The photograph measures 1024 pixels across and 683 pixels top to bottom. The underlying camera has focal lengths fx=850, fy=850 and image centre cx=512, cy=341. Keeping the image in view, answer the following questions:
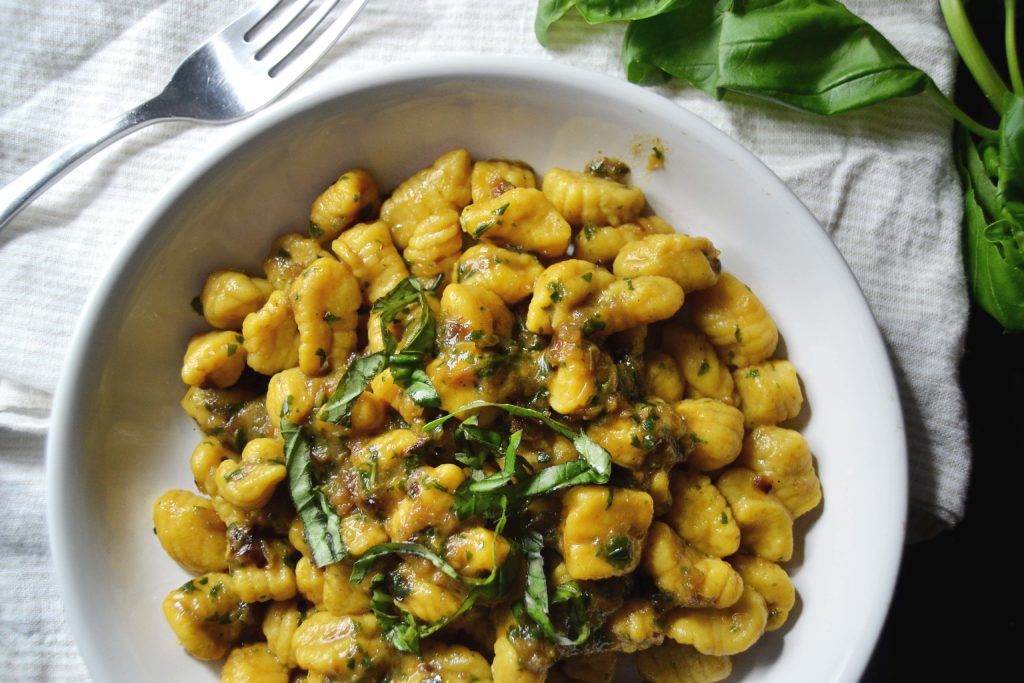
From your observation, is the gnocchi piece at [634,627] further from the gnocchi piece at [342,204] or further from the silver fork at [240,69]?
the silver fork at [240,69]

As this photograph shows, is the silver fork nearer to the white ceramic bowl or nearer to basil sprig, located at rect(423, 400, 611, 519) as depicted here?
the white ceramic bowl

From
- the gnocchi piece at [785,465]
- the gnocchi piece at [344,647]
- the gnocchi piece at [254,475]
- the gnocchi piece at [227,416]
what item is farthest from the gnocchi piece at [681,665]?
the gnocchi piece at [227,416]

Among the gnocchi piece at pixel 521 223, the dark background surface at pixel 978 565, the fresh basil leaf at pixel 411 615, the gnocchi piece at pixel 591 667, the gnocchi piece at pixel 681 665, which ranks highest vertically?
the gnocchi piece at pixel 521 223

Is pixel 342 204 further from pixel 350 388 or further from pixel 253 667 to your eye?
pixel 253 667

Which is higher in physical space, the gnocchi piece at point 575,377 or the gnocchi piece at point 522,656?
the gnocchi piece at point 575,377


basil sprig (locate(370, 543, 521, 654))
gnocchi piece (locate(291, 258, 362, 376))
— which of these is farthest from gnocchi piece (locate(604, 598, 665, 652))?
gnocchi piece (locate(291, 258, 362, 376))

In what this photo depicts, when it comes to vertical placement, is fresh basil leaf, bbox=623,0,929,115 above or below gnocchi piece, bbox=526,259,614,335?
above
